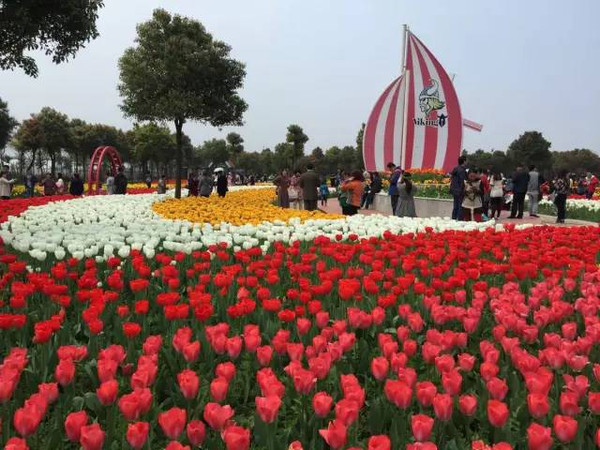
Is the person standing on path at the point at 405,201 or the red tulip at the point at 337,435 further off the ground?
the person standing on path at the point at 405,201

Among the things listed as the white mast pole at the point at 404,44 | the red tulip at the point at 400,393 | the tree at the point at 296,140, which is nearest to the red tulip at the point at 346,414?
the red tulip at the point at 400,393

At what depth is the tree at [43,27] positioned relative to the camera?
12.2 metres

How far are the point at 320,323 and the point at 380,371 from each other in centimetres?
85

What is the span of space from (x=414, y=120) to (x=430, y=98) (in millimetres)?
1517

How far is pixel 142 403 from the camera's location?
7.29 feet

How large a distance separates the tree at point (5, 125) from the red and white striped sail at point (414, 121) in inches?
1729

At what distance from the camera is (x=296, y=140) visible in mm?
92812

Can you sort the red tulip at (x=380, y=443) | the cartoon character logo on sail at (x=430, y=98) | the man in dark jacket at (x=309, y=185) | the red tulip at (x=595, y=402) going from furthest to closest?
the cartoon character logo on sail at (x=430, y=98)
the man in dark jacket at (x=309, y=185)
the red tulip at (x=595, y=402)
the red tulip at (x=380, y=443)

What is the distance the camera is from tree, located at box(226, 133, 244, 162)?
102m

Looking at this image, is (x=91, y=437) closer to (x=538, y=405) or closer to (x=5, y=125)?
(x=538, y=405)

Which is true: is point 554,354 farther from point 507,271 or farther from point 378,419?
point 507,271

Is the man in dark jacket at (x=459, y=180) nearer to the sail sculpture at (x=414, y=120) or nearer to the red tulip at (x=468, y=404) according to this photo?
the red tulip at (x=468, y=404)

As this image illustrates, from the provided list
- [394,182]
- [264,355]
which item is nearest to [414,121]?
[394,182]

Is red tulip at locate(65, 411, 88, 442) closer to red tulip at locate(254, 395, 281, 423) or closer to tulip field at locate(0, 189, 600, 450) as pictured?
tulip field at locate(0, 189, 600, 450)
